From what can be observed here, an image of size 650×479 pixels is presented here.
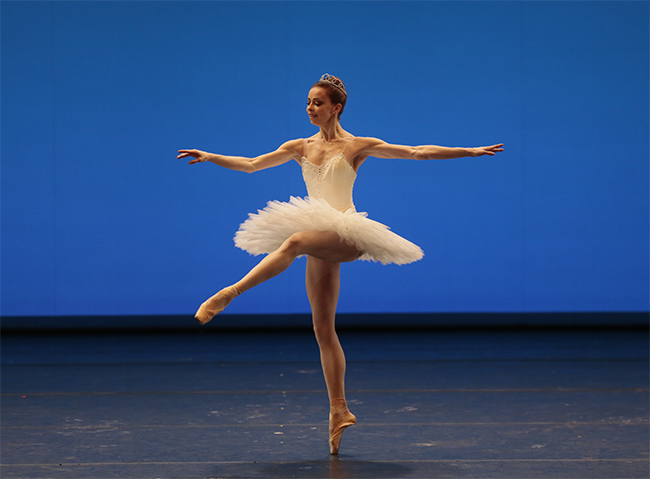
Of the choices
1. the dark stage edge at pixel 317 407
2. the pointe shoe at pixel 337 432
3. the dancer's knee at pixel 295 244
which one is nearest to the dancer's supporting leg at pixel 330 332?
the pointe shoe at pixel 337 432

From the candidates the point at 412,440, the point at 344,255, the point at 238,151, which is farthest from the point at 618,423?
the point at 238,151

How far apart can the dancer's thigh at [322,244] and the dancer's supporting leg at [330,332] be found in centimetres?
15

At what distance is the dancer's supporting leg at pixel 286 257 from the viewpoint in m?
2.37

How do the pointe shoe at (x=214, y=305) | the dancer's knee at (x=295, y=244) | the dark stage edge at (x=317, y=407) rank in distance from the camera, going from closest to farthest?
1. the pointe shoe at (x=214, y=305)
2. the dancer's knee at (x=295, y=244)
3. the dark stage edge at (x=317, y=407)

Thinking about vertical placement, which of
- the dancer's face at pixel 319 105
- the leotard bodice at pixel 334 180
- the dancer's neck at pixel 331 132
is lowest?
the leotard bodice at pixel 334 180

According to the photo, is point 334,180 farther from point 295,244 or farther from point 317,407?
point 317,407

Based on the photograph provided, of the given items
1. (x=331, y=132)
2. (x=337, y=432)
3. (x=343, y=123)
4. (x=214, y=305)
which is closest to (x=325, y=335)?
(x=337, y=432)

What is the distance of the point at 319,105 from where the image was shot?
269 centimetres

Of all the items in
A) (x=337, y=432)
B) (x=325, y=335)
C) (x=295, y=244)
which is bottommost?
(x=337, y=432)

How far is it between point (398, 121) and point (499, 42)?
0.94m

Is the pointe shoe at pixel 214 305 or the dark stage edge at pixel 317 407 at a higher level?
the pointe shoe at pixel 214 305

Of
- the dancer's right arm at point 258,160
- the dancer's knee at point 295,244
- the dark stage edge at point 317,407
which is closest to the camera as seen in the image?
the dancer's knee at point 295,244

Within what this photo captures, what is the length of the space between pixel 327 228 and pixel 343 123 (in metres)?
3.40

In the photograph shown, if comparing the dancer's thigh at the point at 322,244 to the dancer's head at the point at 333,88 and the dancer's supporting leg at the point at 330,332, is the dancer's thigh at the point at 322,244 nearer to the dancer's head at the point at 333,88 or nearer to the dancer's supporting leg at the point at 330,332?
the dancer's supporting leg at the point at 330,332
